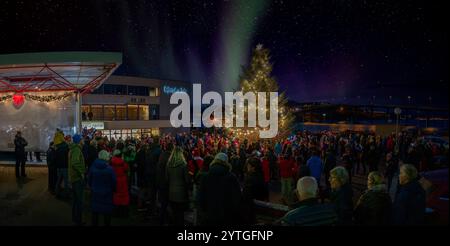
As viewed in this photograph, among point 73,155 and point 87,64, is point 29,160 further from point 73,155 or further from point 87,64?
point 73,155

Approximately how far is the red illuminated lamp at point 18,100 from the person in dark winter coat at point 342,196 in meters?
16.6

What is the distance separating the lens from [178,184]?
6348mm

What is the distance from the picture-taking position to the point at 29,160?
56.2 ft

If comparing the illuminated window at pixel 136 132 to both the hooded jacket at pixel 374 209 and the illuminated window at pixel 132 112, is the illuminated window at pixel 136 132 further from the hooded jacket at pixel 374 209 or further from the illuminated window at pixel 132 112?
the hooded jacket at pixel 374 209

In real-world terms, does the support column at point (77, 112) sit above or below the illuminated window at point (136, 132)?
above

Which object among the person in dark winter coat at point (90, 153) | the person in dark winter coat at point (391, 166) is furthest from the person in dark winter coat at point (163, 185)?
the person in dark winter coat at point (391, 166)

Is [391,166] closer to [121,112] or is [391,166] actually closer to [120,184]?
[120,184]

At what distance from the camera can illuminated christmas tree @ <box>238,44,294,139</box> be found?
72.7 feet

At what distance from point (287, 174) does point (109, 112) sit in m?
43.2

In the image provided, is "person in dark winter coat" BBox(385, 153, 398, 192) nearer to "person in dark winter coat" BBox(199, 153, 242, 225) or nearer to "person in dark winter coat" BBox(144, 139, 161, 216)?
"person in dark winter coat" BBox(144, 139, 161, 216)

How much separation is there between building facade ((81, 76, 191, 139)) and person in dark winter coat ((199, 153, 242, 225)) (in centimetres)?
4279

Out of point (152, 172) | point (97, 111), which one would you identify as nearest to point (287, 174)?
point (152, 172)

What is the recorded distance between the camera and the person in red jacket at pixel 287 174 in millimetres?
10945

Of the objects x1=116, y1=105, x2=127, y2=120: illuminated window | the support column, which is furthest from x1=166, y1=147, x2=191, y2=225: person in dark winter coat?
x1=116, y1=105, x2=127, y2=120: illuminated window
